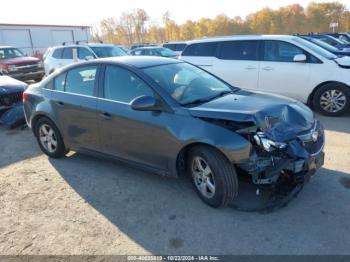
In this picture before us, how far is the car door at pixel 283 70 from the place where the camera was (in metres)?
7.50

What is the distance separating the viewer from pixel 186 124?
3.72 m

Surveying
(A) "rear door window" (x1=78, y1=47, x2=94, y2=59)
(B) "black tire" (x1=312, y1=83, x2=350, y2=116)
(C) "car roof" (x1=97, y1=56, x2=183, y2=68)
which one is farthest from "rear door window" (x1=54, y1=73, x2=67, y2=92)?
(A) "rear door window" (x1=78, y1=47, x2=94, y2=59)

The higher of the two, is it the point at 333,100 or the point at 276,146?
the point at 276,146

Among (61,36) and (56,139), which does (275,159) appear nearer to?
(56,139)

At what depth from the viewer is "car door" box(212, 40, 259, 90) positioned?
8.16 meters

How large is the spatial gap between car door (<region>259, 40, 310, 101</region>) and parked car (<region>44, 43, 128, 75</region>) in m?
6.82

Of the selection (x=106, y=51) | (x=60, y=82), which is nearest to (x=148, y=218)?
(x=60, y=82)

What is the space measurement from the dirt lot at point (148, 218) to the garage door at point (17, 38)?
28937mm

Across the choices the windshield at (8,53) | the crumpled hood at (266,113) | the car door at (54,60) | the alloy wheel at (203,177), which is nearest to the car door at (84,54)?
the car door at (54,60)

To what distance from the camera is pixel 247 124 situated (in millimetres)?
3453

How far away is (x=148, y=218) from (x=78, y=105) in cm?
199

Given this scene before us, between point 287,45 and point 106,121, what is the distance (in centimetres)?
498

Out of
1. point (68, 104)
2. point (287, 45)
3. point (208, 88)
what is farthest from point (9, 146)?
point (287, 45)

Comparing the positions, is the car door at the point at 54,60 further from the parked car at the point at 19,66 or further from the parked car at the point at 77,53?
the parked car at the point at 19,66
